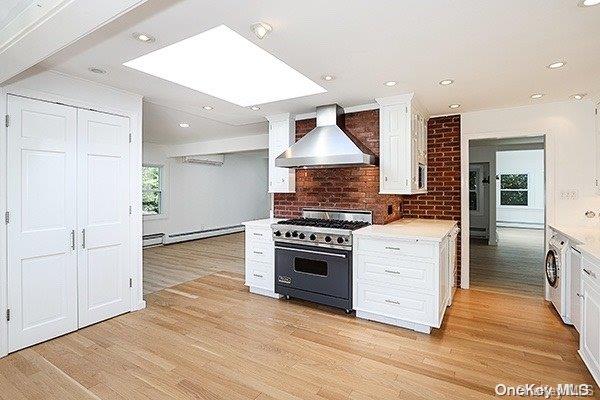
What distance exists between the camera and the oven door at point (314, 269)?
10.9ft

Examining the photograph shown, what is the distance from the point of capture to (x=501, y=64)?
8.47ft

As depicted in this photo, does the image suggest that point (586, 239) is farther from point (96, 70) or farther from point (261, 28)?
point (96, 70)

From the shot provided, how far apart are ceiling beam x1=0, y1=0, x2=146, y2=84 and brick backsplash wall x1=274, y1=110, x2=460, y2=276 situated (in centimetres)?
293

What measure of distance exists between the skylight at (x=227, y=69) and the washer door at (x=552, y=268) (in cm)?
308

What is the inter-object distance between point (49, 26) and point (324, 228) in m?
2.71

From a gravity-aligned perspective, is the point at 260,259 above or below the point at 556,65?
below

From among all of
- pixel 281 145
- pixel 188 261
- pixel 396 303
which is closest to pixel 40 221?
pixel 281 145

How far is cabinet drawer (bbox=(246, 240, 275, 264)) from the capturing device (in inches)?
Answer: 153

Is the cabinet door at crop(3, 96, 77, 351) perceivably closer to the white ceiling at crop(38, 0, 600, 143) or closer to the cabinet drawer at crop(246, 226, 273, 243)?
the white ceiling at crop(38, 0, 600, 143)

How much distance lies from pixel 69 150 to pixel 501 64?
154 inches

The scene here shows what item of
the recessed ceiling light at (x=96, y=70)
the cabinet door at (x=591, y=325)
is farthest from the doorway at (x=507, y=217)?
the recessed ceiling light at (x=96, y=70)

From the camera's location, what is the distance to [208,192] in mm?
8391

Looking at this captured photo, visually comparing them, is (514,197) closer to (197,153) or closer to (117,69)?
(197,153)

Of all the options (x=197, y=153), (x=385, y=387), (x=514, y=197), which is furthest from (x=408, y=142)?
(x=514, y=197)
